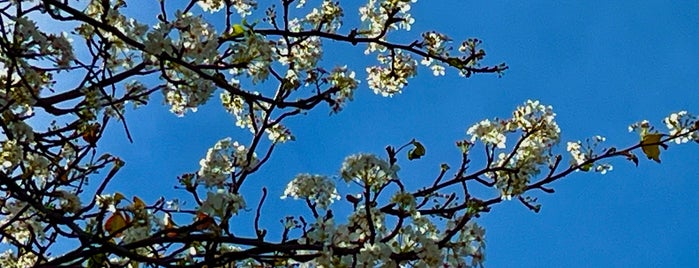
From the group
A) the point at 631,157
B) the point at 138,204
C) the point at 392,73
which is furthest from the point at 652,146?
the point at 138,204

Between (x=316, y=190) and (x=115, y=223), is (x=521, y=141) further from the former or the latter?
(x=115, y=223)

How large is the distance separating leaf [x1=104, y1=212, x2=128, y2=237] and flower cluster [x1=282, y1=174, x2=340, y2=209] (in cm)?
85

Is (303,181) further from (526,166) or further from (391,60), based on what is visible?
(391,60)

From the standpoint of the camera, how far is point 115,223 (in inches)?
174

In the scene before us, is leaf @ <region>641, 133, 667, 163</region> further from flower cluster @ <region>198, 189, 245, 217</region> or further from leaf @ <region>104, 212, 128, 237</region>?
leaf @ <region>104, 212, 128, 237</region>

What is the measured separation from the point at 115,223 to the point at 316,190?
40.1 inches

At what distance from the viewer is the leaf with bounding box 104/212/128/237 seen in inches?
172

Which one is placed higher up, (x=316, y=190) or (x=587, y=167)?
(x=587, y=167)

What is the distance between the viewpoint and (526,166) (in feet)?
15.9

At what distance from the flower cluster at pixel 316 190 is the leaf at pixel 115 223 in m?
0.85

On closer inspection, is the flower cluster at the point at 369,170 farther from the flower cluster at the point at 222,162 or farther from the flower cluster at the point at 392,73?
the flower cluster at the point at 392,73

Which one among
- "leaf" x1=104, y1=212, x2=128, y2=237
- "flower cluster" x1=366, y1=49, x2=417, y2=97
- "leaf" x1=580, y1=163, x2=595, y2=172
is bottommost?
"leaf" x1=104, y1=212, x2=128, y2=237

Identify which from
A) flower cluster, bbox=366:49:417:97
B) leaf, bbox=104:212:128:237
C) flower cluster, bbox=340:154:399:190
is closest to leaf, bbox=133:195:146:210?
leaf, bbox=104:212:128:237

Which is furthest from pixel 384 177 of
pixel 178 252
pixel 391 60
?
pixel 391 60
